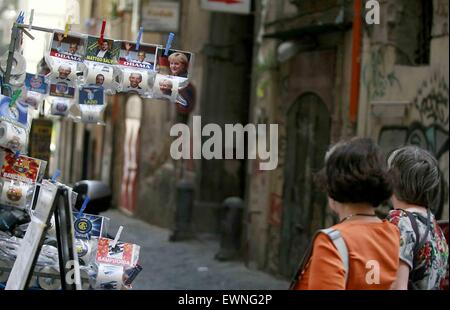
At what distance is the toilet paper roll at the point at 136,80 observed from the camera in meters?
3.24

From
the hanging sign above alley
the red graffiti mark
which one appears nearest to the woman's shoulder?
the red graffiti mark

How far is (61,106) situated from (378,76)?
5.21 meters

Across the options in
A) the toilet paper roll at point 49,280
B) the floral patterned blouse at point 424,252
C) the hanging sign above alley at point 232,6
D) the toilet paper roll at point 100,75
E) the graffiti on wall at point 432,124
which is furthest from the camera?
the hanging sign above alley at point 232,6

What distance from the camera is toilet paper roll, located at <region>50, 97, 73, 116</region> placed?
3.84 m

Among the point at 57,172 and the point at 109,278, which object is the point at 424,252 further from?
the point at 57,172

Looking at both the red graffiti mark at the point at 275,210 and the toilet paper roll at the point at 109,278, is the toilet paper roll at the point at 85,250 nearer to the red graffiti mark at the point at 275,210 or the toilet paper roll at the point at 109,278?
the toilet paper roll at the point at 109,278

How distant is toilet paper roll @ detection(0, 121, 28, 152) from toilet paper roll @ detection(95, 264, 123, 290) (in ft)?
1.68

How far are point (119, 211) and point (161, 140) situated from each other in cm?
310

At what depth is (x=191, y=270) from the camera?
10914 mm

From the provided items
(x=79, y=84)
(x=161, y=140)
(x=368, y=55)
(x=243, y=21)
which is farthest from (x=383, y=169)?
(x=161, y=140)

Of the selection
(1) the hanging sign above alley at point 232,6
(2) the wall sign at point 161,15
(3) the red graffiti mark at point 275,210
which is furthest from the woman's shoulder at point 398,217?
(2) the wall sign at point 161,15

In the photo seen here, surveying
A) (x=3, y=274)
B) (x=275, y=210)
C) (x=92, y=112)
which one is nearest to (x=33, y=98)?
(x=92, y=112)

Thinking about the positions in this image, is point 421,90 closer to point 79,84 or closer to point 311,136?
point 311,136

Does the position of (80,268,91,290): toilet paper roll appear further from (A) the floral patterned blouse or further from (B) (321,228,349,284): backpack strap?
(A) the floral patterned blouse
